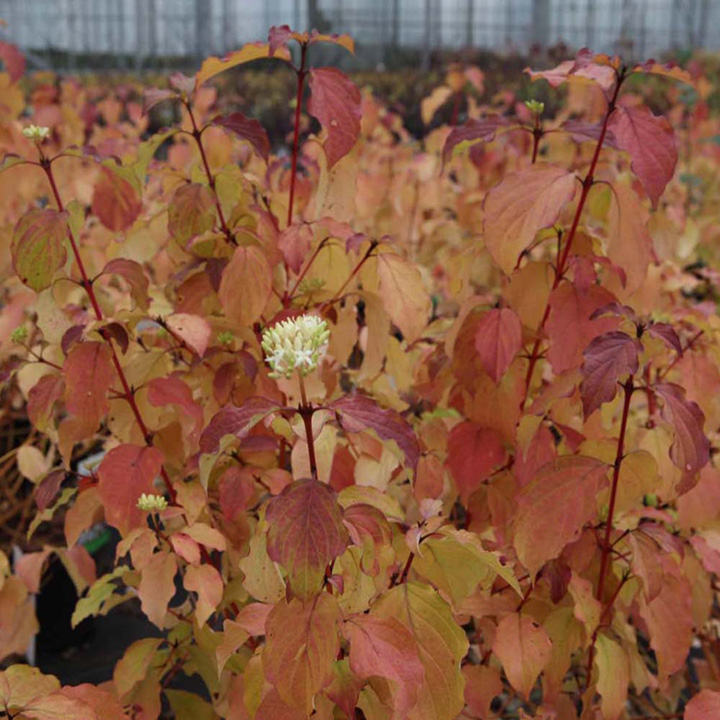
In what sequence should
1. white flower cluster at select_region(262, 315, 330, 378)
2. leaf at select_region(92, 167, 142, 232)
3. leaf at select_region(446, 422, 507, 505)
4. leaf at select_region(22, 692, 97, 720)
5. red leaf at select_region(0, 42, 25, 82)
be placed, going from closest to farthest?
white flower cluster at select_region(262, 315, 330, 378) → leaf at select_region(22, 692, 97, 720) → leaf at select_region(446, 422, 507, 505) → leaf at select_region(92, 167, 142, 232) → red leaf at select_region(0, 42, 25, 82)

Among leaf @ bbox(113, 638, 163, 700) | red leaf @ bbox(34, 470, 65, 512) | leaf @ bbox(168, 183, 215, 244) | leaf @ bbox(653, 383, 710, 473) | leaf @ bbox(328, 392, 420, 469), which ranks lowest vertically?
leaf @ bbox(113, 638, 163, 700)

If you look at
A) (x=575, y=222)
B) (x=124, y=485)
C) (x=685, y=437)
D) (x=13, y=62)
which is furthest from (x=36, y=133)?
(x=13, y=62)

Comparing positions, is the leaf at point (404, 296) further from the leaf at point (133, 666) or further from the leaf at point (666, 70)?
the leaf at point (133, 666)

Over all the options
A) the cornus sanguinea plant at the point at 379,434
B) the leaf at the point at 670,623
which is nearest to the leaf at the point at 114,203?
the cornus sanguinea plant at the point at 379,434

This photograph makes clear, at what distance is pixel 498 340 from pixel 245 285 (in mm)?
294

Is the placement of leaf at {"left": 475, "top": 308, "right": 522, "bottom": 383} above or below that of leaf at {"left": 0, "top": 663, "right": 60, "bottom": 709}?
above

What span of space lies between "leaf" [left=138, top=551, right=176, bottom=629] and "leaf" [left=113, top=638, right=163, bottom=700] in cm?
15

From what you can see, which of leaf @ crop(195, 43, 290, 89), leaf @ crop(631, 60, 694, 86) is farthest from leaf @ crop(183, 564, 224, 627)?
leaf @ crop(631, 60, 694, 86)

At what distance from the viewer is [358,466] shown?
3.58ft

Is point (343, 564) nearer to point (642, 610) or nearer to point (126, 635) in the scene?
point (642, 610)

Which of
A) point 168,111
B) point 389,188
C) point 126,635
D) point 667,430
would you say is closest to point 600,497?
point 667,430

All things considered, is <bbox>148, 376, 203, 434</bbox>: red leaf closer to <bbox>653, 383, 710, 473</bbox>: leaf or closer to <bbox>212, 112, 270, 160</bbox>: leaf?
<bbox>212, 112, 270, 160</bbox>: leaf

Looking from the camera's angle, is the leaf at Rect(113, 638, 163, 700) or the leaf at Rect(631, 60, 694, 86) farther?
the leaf at Rect(113, 638, 163, 700)

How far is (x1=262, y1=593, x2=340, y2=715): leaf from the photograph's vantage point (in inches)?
28.0
